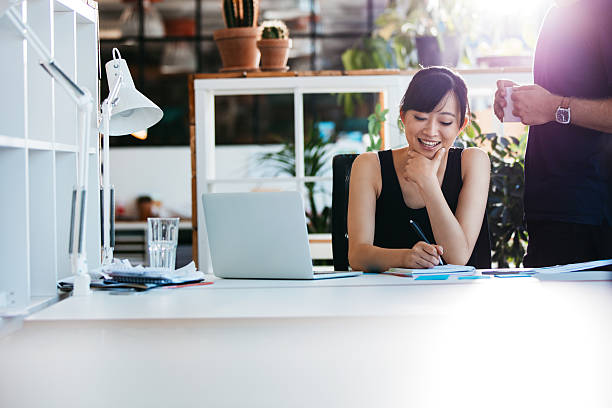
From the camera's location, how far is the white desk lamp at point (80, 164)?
1629mm

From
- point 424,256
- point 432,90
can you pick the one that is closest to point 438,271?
point 424,256

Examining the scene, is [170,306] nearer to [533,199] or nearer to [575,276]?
[575,276]

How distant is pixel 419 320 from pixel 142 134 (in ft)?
4.37

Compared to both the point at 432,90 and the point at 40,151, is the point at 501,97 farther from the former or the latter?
the point at 40,151

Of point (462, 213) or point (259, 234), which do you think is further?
point (462, 213)

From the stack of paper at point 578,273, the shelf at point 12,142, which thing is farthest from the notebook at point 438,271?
the shelf at point 12,142

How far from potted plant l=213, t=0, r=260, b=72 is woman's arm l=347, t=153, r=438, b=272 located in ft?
5.21

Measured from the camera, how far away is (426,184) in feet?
7.70

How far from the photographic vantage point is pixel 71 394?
55.7 inches

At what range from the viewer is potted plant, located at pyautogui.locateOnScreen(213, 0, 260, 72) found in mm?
3895

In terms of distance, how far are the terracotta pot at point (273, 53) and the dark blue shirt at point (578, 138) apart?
5.82 feet

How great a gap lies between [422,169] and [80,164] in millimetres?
1135

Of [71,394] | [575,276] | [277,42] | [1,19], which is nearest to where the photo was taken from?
[71,394]

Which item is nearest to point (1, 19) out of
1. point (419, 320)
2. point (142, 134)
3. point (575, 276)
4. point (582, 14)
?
point (142, 134)
